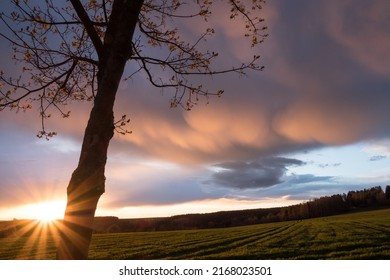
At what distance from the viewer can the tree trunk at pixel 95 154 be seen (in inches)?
212

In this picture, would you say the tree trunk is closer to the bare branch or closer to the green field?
the bare branch

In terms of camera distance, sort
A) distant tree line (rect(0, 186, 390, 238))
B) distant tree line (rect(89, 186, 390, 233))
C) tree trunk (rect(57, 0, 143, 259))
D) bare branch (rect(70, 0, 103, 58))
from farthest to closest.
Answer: distant tree line (rect(89, 186, 390, 233)) < distant tree line (rect(0, 186, 390, 238)) < bare branch (rect(70, 0, 103, 58)) < tree trunk (rect(57, 0, 143, 259))

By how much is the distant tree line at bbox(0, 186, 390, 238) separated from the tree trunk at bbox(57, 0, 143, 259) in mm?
58096

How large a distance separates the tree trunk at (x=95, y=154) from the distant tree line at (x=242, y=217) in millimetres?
58096

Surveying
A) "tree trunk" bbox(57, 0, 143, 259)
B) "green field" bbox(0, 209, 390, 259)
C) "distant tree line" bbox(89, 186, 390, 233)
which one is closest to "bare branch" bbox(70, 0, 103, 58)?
"tree trunk" bbox(57, 0, 143, 259)

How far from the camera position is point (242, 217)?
484 ft

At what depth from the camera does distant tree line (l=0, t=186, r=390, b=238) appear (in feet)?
319

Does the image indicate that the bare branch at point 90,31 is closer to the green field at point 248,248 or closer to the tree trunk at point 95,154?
the tree trunk at point 95,154

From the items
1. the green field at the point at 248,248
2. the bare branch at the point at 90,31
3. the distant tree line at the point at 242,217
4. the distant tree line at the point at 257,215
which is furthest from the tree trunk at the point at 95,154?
the distant tree line at the point at 257,215

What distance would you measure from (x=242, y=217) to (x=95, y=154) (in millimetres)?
146329

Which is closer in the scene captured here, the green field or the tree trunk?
the tree trunk
